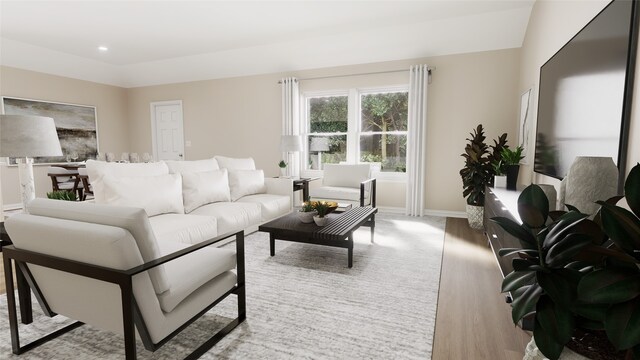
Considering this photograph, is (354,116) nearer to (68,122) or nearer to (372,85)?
(372,85)

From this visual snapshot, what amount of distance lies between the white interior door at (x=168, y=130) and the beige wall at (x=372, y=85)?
0.17 m

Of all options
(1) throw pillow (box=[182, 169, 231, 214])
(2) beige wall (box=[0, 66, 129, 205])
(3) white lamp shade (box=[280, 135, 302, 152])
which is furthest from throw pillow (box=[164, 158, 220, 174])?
A: (2) beige wall (box=[0, 66, 129, 205])

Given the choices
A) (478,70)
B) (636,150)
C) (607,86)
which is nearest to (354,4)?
(478,70)

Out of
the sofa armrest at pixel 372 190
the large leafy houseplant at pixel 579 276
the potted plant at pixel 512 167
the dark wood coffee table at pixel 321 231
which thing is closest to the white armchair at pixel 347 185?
the sofa armrest at pixel 372 190

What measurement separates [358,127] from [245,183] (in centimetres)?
245

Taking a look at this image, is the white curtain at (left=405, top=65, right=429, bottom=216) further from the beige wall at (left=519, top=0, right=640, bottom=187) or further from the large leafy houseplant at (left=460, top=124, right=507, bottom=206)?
the beige wall at (left=519, top=0, right=640, bottom=187)

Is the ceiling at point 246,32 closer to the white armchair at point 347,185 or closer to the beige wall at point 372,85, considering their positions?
the beige wall at point 372,85

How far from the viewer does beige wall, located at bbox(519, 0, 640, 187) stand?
1.67 metres

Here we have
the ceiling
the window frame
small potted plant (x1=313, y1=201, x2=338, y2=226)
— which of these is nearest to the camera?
small potted plant (x1=313, y1=201, x2=338, y2=226)

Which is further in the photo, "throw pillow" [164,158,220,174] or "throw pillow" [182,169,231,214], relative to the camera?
"throw pillow" [164,158,220,174]

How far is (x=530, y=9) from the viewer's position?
4172 millimetres

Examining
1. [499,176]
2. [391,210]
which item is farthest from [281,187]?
[499,176]

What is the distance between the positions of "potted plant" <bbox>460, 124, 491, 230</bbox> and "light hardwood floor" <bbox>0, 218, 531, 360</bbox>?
1.03 meters

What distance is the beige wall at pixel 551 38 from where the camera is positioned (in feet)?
5.49
